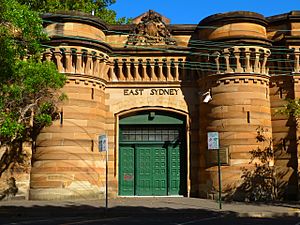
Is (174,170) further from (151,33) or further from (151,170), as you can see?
(151,33)

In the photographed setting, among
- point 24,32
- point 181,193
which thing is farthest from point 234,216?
point 24,32

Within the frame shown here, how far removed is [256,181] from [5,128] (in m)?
11.9

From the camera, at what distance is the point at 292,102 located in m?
19.5

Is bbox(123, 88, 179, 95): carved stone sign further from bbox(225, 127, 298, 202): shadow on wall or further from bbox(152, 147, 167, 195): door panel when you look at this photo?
bbox(225, 127, 298, 202): shadow on wall

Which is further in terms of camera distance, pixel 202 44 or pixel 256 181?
pixel 202 44

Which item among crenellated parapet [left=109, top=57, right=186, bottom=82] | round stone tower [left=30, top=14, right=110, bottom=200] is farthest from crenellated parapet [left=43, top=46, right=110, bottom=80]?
crenellated parapet [left=109, top=57, right=186, bottom=82]

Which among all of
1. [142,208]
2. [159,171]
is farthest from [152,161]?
[142,208]

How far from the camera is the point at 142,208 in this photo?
17.4m

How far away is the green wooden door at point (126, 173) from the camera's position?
2333 centimetres

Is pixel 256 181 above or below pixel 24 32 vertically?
below

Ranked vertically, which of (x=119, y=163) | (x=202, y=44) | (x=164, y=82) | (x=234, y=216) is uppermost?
(x=202, y=44)

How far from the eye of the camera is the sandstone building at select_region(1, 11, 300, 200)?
21.3 m

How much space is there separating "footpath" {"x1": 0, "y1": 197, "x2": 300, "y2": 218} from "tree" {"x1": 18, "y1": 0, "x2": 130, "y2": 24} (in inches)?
579

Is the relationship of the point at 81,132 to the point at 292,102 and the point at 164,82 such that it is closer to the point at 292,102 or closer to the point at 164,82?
the point at 164,82
